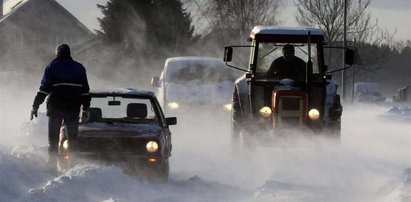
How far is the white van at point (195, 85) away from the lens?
19.8 m

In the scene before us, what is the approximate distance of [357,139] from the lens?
19156mm

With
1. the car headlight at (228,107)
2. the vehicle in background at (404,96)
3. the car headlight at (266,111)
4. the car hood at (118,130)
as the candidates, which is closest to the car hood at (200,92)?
the car headlight at (228,107)

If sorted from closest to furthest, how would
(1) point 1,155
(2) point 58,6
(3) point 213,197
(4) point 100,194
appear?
(4) point 100,194 < (3) point 213,197 < (1) point 1,155 < (2) point 58,6

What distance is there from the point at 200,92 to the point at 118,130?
355 inches

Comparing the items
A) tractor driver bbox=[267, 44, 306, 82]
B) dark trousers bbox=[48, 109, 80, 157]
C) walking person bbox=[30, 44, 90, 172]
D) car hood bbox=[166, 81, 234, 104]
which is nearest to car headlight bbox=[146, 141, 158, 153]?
dark trousers bbox=[48, 109, 80, 157]

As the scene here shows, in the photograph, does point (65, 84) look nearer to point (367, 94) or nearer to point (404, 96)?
point (367, 94)

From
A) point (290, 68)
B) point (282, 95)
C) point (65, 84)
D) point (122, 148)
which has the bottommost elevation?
point (122, 148)

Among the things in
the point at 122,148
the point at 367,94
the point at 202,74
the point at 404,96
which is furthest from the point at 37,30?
the point at 122,148

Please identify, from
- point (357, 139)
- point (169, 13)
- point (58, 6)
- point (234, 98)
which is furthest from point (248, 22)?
point (234, 98)

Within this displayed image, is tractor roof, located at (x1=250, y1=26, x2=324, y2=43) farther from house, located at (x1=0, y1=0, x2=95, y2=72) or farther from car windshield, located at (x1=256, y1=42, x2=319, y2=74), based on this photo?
house, located at (x1=0, y1=0, x2=95, y2=72)

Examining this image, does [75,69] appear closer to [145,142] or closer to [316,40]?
[145,142]

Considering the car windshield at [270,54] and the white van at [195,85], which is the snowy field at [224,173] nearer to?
the white van at [195,85]

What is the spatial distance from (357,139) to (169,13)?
33542mm

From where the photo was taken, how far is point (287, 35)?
48.8 feet
